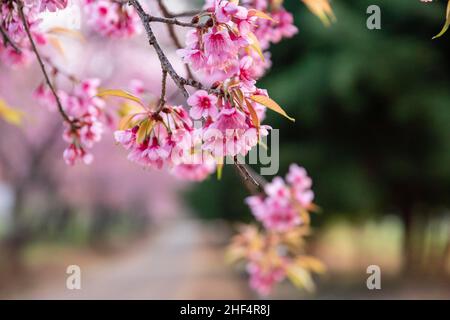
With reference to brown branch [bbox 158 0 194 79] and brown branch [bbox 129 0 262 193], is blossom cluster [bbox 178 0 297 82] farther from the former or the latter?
brown branch [bbox 158 0 194 79]

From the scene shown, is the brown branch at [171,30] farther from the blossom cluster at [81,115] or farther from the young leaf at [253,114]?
the young leaf at [253,114]

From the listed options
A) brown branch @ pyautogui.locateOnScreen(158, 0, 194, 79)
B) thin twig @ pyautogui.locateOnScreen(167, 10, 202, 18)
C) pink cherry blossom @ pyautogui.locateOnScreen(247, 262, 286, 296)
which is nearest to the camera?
thin twig @ pyautogui.locateOnScreen(167, 10, 202, 18)

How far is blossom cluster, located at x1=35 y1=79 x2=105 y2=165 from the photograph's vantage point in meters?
1.60

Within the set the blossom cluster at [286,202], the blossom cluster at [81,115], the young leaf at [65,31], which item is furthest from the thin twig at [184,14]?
the blossom cluster at [286,202]

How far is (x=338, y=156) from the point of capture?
9.63m

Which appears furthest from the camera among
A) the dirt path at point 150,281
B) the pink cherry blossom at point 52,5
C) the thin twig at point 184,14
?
the dirt path at point 150,281

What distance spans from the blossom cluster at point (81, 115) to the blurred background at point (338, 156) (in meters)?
7.05

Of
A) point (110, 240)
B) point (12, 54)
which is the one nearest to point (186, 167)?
point (12, 54)

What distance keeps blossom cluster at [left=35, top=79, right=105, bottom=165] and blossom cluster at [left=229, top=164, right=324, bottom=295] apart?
814mm

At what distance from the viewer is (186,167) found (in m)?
2.02

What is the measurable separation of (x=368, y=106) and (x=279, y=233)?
6.80 meters

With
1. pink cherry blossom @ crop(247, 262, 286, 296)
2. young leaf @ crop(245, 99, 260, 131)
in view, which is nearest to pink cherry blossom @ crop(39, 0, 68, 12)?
young leaf @ crop(245, 99, 260, 131)

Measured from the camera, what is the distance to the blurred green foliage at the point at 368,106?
28.8 feet

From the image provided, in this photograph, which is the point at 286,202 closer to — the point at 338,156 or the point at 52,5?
the point at 52,5
